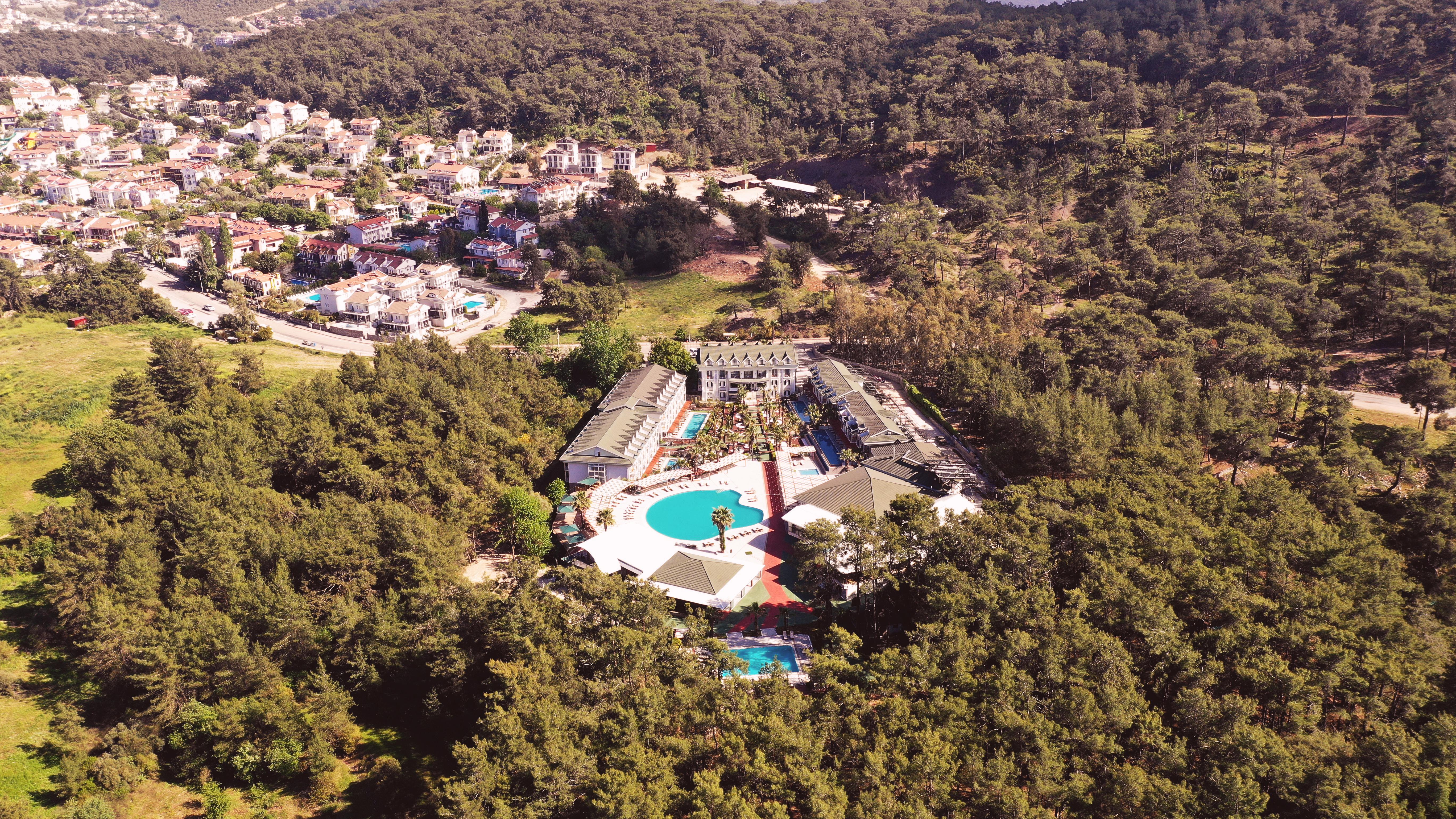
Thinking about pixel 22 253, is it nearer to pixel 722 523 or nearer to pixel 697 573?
pixel 722 523

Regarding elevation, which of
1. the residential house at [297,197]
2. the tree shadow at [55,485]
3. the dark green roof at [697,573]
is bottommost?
the tree shadow at [55,485]

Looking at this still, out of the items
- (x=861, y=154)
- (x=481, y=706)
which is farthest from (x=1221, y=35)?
(x=481, y=706)

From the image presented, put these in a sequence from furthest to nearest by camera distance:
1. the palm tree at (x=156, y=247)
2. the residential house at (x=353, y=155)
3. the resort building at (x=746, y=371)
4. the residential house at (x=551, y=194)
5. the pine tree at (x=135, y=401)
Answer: the residential house at (x=353, y=155) → the residential house at (x=551, y=194) → the palm tree at (x=156, y=247) → the resort building at (x=746, y=371) → the pine tree at (x=135, y=401)

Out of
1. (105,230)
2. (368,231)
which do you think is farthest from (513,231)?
(105,230)

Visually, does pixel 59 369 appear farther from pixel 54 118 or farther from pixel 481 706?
pixel 54 118

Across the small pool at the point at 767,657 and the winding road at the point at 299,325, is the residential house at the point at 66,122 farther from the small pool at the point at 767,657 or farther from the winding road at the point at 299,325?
the small pool at the point at 767,657

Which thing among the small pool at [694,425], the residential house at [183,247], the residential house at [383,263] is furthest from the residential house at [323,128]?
the small pool at [694,425]

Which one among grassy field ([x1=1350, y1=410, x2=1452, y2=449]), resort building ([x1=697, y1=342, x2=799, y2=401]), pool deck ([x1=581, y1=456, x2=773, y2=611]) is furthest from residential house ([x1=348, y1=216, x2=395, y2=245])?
grassy field ([x1=1350, y1=410, x2=1452, y2=449])

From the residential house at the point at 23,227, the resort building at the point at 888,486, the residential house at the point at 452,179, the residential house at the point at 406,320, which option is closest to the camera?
the resort building at the point at 888,486
